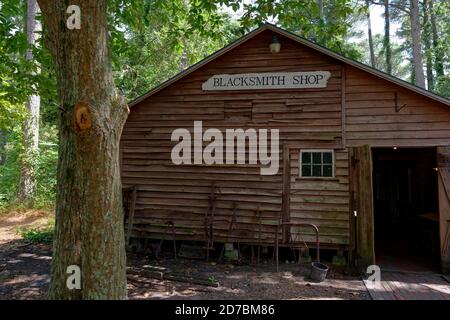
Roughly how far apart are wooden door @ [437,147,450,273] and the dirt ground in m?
2.04

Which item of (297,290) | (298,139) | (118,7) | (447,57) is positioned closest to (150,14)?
(118,7)

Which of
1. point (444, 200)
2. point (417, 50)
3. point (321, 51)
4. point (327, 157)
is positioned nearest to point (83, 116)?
point (327, 157)

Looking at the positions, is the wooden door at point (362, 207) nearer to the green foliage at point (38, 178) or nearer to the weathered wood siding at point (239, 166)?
the weathered wood siding at point (239, 166)

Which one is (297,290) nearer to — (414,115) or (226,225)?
(226,225)

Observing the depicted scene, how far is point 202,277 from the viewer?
7258mm

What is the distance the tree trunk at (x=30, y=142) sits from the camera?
14.8 m

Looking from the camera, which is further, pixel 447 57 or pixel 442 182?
pixel 447 57

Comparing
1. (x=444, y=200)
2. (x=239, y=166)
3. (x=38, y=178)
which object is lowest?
(x=444, y=200)

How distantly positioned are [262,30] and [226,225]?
4.94m

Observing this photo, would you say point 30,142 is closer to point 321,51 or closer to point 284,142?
point 284,142

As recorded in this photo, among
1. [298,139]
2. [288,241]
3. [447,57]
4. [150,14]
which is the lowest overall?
[288,241]

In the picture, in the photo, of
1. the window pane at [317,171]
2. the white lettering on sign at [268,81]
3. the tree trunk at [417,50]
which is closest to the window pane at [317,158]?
the window pane at [317,171]

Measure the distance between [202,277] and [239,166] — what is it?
9.64 ft

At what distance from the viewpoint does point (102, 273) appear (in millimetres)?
3934
